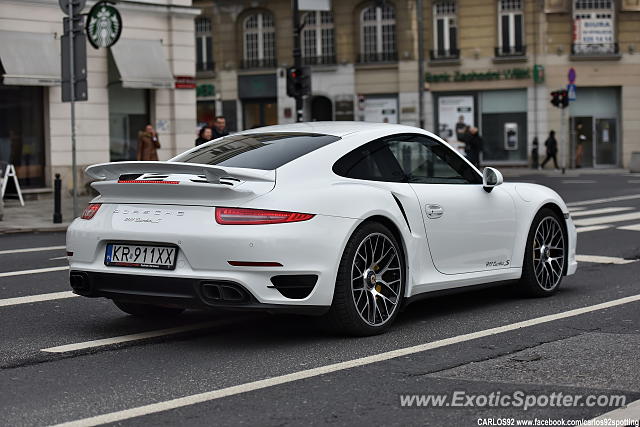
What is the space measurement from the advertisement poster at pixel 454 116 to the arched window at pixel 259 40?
26.4 ft

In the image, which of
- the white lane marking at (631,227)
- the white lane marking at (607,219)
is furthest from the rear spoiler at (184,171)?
the white lane marking at (607,219)

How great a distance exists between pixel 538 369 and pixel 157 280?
229 centimetres

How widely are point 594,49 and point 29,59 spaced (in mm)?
27261

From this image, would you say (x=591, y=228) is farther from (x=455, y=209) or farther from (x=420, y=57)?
(x=420, y=57)

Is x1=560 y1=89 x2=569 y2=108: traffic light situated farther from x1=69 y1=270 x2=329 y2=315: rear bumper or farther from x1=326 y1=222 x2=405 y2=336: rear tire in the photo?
x1=69 y1=270 x2=329 y2=315: rear bumper

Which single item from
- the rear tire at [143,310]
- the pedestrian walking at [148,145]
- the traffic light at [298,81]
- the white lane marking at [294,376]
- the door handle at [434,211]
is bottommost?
the white lane marking at [294,376]

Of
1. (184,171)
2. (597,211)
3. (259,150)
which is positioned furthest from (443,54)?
(184,171)

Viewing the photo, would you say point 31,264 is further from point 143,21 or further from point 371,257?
point 143,21

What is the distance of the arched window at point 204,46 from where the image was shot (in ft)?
169

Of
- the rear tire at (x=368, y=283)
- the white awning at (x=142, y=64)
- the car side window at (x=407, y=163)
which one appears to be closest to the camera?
the rear tire at (x=368, y=283)

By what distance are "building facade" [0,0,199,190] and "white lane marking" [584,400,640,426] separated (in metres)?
22.1

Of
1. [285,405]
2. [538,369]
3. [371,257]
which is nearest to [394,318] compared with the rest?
[371,257]

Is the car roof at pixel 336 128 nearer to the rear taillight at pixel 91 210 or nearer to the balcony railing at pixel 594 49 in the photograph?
the rear taillight at pixel 91 210

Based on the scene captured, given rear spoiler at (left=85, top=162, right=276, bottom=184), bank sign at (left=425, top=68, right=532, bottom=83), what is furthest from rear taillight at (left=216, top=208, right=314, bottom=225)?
bank sign at (left=425, top=68, right=532, bottom=83)
